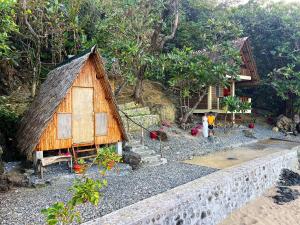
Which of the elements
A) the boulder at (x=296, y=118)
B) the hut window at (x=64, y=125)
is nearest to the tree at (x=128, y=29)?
the hut window at (x=64, y=125)

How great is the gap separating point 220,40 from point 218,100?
12.9ft

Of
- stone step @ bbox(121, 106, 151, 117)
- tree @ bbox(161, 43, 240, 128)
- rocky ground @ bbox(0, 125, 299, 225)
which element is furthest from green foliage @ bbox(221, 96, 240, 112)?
rocky ground @ bbox(0, 125, 299, 225)

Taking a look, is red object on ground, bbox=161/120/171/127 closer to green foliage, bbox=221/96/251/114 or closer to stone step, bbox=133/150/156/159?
green foliage, bbox=221/96/251/114

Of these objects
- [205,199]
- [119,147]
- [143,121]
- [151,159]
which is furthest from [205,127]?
[205,199]

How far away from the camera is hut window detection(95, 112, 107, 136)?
360 inches

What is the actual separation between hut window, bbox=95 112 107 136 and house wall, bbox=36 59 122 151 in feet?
0.42

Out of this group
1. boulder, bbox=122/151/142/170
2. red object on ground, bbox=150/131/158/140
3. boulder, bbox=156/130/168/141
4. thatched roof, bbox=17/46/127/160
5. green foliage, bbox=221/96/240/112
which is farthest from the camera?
green foliage, bbox=221/96/240/112

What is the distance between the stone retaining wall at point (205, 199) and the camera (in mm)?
5523

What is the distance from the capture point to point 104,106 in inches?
365

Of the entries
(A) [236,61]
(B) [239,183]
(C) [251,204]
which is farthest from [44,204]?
(A) [236,61]

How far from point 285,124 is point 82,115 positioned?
53.5 ft

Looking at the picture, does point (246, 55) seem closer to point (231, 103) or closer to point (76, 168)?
point (231, 103)

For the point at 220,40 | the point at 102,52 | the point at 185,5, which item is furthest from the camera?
the point at 185,5

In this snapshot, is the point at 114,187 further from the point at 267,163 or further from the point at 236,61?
the point at 236,61
